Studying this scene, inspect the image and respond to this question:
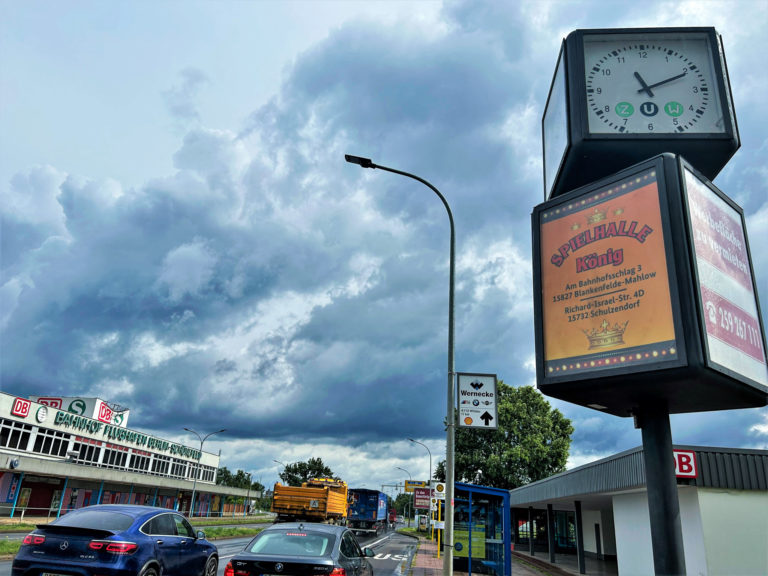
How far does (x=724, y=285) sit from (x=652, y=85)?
147 inches

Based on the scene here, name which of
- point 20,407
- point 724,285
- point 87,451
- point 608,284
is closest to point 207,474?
point 87,451

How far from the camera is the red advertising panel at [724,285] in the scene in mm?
7199

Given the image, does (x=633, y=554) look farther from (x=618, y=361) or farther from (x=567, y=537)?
(x=567, y=537)

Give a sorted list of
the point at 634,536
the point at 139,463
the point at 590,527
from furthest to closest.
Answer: the point at 139,463, the point at 590,527, the point at 634,536

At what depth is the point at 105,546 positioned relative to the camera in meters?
8.50

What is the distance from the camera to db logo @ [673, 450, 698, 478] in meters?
14.3

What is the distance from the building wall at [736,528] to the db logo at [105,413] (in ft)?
223

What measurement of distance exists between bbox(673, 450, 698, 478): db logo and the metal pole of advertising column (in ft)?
25.3

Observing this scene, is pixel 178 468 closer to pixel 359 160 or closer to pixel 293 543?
pixel 359 160

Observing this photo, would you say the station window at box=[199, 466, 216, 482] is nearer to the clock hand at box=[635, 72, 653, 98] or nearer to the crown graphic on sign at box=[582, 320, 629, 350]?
the crown graphic on sign at box=[582, 320, 629, 350]

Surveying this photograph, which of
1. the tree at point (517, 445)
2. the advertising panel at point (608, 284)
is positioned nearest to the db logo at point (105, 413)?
the tree at point (517, 445)

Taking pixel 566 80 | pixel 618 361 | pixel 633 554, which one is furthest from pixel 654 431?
pixel 633 554

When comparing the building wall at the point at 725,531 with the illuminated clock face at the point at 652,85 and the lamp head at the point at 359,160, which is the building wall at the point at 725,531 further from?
the lamp head at the point at 359,160

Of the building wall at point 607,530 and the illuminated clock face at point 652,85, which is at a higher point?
the illuminated clock face at point 652,85
